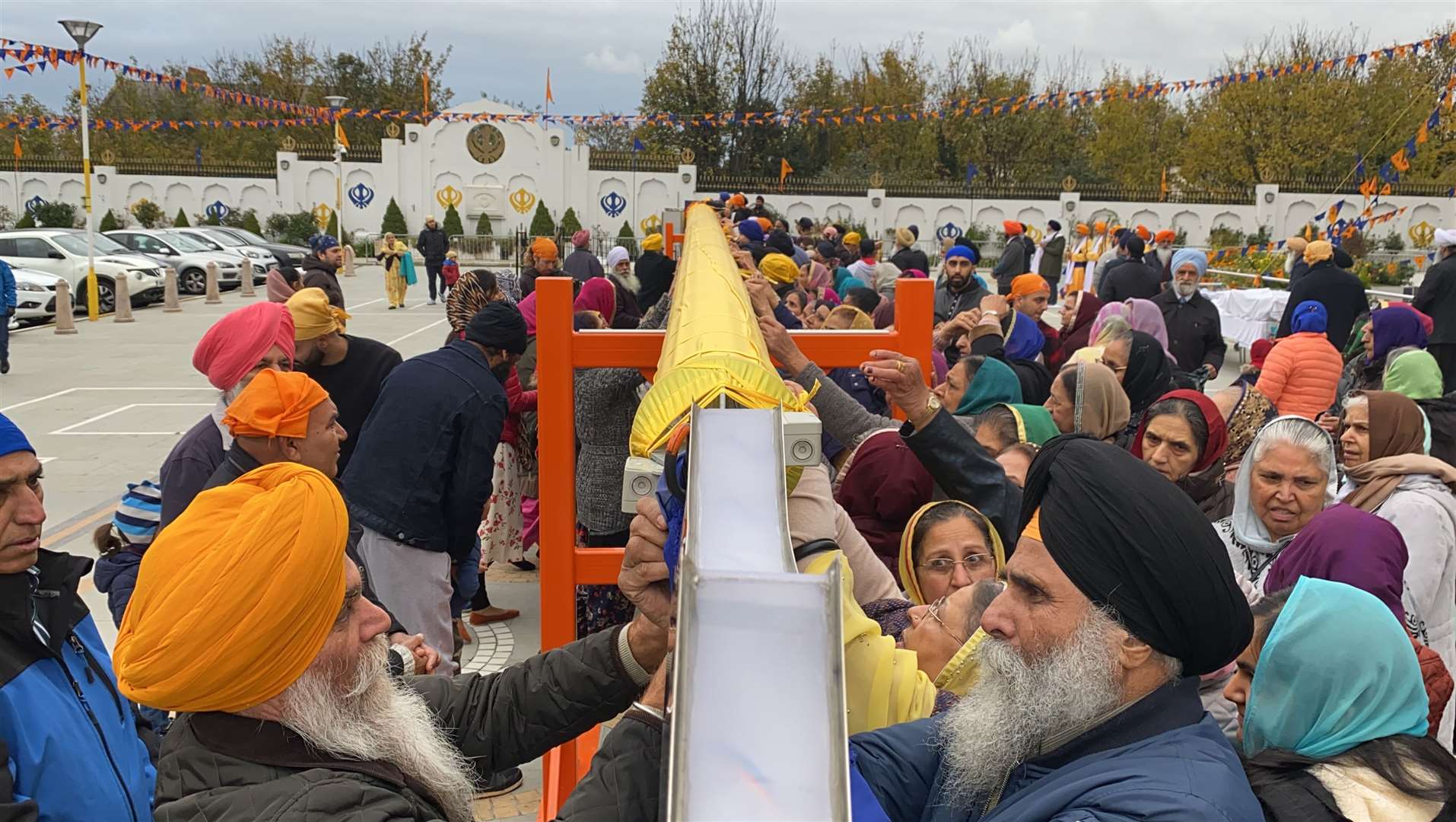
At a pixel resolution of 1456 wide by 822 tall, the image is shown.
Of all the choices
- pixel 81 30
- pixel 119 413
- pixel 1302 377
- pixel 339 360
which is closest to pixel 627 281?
pixel 339 360

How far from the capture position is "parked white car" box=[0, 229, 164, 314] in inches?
747

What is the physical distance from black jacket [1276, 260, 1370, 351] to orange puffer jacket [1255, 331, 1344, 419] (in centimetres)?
410

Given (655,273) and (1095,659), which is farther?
(655,273)

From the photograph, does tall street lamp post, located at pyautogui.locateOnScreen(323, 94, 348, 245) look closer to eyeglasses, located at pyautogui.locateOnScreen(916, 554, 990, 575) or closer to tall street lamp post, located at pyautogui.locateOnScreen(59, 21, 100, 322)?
tall street lamp post, located at pyautogui.locateOnScreen(59, 21, 100, 322)

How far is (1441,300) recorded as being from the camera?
9.11m

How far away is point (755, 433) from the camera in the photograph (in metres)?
1.11

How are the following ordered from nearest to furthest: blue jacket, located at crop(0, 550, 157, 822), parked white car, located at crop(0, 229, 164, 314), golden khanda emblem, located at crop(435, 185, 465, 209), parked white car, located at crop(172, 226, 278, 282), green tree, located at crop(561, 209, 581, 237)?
blue jacket, located at crop(0, 550, 157, 822)
parked white car, located at crop(0, 229, 164, 314)
parked white car, located at crop(172, 226, 278, 282)
green tree, located at crop(561, 209, 581, 237)
golden khanda emblem, located at crop(435, 185, 465, 209)

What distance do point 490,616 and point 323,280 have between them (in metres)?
2.85

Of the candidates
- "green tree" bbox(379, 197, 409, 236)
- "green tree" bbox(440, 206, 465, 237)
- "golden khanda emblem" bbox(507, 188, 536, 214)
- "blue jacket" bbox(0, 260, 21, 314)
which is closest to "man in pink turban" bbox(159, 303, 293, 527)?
"blue jacket" bbox(0, 260, 21, 314)

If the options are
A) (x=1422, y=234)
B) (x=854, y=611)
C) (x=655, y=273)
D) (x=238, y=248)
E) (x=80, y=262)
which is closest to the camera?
(x=854, y=611)

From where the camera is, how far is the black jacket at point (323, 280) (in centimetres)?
638

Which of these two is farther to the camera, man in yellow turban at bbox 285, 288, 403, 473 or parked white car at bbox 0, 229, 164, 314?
parked white car at bbox 0, 229, 164, 314

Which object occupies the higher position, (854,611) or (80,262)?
(854,611)

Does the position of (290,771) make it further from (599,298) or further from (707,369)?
(599,298)
